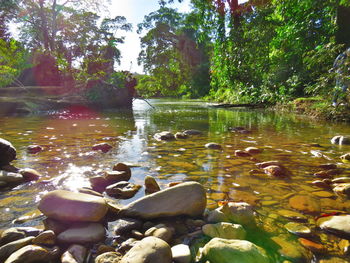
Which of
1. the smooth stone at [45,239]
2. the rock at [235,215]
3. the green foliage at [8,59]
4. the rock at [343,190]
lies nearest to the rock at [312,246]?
the rock at [235,215]

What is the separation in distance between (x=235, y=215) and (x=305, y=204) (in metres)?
0.68

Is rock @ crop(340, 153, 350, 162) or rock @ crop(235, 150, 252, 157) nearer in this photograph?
rock @ crop(340, 153, 350, 162)

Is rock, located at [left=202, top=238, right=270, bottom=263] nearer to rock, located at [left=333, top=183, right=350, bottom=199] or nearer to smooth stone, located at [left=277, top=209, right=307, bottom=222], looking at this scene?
smooth stone, located at [left=277, top=209, right=307, bottom=222]

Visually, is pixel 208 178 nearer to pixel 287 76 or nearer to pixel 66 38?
pixel 287 76

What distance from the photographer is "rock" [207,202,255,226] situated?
5.31 feet

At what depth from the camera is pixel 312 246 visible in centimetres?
136

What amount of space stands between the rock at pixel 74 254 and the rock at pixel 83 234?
71 mm

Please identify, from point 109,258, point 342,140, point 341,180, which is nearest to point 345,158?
point 341,180

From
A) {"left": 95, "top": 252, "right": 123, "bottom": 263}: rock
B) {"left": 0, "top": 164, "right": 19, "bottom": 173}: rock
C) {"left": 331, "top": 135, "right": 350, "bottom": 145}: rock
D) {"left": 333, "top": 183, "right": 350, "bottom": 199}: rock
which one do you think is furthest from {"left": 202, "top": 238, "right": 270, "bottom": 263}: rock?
{"left": 331, "top": 135, "right": 350, "bottom": 145}: rock

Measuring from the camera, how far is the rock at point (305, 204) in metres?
1.81

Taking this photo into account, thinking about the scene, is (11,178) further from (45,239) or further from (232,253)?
(232,253)

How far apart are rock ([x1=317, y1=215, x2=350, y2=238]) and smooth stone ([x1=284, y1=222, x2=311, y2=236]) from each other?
0.12 meters

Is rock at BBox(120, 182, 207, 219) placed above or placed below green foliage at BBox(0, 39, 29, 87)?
below

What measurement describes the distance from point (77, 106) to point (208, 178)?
12.4 m
